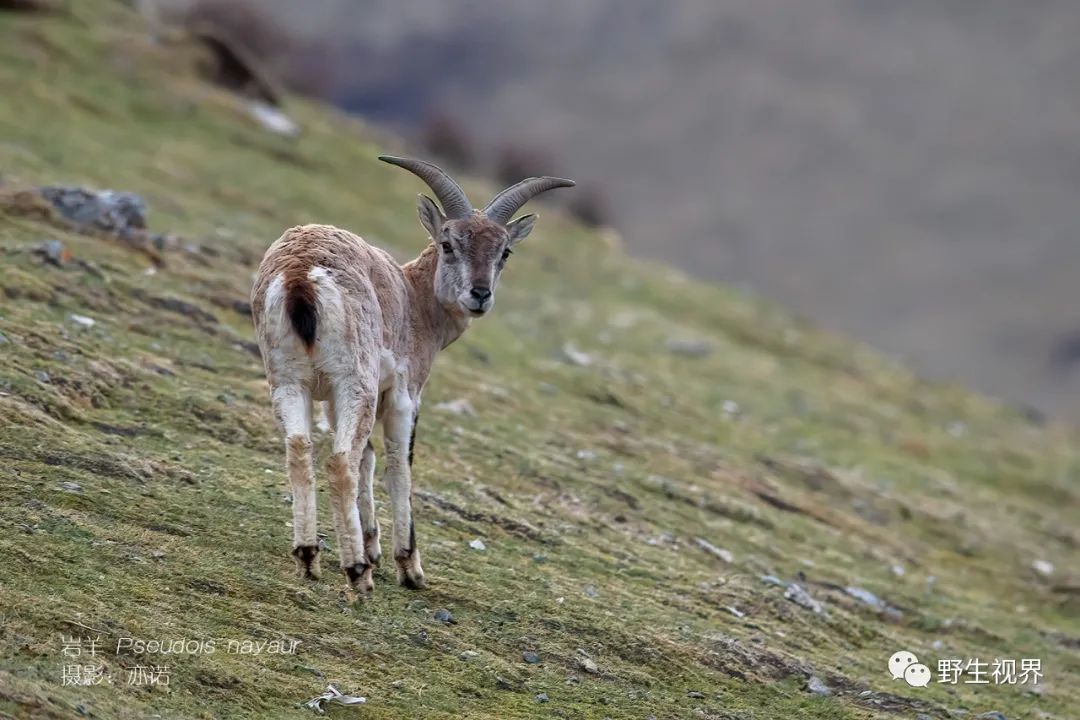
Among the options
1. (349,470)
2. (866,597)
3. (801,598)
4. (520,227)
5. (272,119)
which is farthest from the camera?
(272,119)

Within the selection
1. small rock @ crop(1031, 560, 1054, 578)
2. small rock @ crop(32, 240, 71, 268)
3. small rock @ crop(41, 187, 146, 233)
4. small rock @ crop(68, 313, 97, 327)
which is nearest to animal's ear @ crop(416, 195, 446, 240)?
small rock @ crop(68, 313, 97, 327)

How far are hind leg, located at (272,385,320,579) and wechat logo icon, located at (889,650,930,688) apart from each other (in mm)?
6898

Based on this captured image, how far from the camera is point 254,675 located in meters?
9.26

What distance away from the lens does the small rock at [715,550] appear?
16312 mm

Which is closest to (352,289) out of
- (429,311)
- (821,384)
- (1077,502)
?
(429,311)

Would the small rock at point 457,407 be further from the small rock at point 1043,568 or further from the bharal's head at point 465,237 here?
the small rock at point 1043,568

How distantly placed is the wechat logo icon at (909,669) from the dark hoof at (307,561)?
21.9 ft

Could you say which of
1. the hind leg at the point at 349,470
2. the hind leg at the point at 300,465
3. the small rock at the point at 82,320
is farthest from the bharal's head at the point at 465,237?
the small rock at the point at 82,320

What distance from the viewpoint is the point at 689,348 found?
3547cm

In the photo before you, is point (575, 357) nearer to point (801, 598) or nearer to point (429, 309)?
point (801, 598)

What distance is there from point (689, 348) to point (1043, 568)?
13.8 metres

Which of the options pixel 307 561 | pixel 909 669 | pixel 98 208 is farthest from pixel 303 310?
pixel 98 208

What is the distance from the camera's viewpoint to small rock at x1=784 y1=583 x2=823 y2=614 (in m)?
15.2

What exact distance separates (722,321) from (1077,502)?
1361 centimetres
